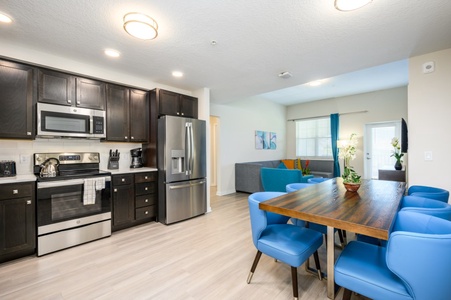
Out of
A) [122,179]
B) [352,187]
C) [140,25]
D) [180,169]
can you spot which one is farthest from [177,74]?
[352,187]

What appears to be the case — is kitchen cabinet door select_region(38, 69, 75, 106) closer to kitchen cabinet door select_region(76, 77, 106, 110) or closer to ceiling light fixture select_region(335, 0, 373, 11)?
kitchen cabinet door select_region(76, 77, 106, 110)

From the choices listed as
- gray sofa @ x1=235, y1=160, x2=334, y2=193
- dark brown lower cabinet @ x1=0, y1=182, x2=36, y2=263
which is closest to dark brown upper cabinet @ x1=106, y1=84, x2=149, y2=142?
dark brown lower cabinet @ x1=0, y1=182, x2=36, y2=263

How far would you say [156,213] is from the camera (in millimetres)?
3613

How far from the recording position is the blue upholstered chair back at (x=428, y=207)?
1529mm

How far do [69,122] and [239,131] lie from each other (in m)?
4.22

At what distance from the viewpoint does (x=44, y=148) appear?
2877mm

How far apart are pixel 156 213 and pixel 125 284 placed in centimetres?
170

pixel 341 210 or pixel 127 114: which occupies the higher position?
pixel 127 114

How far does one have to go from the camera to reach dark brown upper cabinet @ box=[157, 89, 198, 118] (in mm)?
3658

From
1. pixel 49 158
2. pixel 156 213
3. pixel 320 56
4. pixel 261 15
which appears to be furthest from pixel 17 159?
pixel 320 56

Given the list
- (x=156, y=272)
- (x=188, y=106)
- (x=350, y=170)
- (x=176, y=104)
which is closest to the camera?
(x=156, y=272)

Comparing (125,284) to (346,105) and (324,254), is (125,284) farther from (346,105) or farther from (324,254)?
(346,105)

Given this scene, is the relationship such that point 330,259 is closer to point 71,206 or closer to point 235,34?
point 235,34

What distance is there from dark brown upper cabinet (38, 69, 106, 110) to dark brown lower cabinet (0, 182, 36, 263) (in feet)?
3.90
